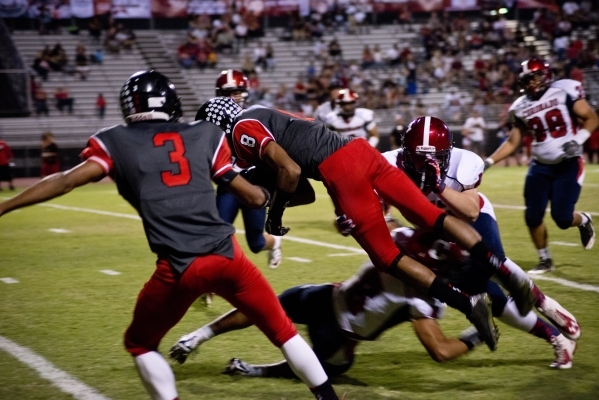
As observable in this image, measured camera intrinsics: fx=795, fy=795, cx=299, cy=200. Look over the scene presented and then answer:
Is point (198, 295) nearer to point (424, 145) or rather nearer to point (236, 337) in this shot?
point (424, 145)

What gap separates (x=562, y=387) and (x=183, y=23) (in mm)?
Result: 23492

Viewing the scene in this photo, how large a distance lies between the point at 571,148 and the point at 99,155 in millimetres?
4962

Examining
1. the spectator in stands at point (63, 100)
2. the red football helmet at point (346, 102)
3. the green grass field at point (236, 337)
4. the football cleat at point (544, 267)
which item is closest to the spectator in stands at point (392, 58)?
the spectator in stands at point (63, 100)

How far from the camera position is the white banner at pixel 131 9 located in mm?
24828

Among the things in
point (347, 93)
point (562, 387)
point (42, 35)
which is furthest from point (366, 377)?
point (42, 35)

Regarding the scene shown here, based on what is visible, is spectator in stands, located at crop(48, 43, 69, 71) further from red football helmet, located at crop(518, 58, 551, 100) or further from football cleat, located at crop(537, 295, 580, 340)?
football cleat, located at crop(537, 295, 580, 340)

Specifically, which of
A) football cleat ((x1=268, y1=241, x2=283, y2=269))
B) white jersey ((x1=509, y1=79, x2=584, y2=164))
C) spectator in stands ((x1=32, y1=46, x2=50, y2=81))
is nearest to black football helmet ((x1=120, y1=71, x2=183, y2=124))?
football cleat ((x1=268, y1=241, x2=283, y2=269))

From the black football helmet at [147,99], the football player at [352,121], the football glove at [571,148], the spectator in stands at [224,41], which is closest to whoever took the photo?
the black football helmet at [147,99]

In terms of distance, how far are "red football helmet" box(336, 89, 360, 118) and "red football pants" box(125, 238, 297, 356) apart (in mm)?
7414

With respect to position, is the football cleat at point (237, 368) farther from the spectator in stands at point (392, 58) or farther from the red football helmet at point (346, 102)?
the spectator in stands at point (392, 58)

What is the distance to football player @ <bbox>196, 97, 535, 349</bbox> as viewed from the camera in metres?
3.86

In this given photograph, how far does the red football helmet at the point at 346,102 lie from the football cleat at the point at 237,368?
6.65 metres

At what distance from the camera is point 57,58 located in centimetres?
2284

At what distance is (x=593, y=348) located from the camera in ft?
15.1
